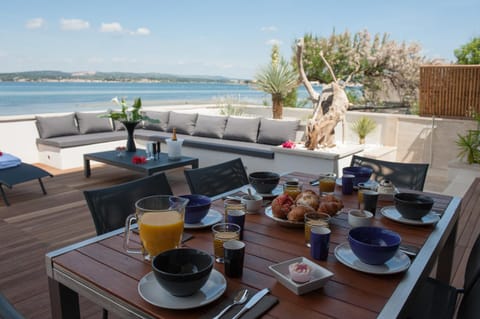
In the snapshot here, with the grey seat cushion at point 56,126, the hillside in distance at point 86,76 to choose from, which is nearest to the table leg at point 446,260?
the grey seat cushion at point 56,126

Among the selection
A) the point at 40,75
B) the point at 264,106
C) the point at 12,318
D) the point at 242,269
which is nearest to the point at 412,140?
the point at 264,106

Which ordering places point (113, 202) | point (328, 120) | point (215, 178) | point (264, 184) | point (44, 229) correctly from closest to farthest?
point (113, 202) < point (264, 184) < point (215, 178) < point (44, 229) < point (328, 120)

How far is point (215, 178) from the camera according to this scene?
2441 millimetres

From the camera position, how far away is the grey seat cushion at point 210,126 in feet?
21.1

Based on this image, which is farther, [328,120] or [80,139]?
[80,139]

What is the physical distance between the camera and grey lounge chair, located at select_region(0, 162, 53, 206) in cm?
414

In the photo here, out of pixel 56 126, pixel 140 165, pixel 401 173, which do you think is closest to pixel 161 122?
pixel 56 126

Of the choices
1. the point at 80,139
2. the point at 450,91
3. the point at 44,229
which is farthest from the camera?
the point at 450,91

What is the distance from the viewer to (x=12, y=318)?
0.77m

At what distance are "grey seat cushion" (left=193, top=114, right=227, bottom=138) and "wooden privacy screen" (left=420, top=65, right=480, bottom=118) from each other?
3381mm

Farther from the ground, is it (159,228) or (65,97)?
(65,97)

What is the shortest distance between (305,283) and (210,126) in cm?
555

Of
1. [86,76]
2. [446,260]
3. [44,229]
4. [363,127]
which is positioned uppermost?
[86,76]

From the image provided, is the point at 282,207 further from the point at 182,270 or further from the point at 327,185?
the point at 182,270
